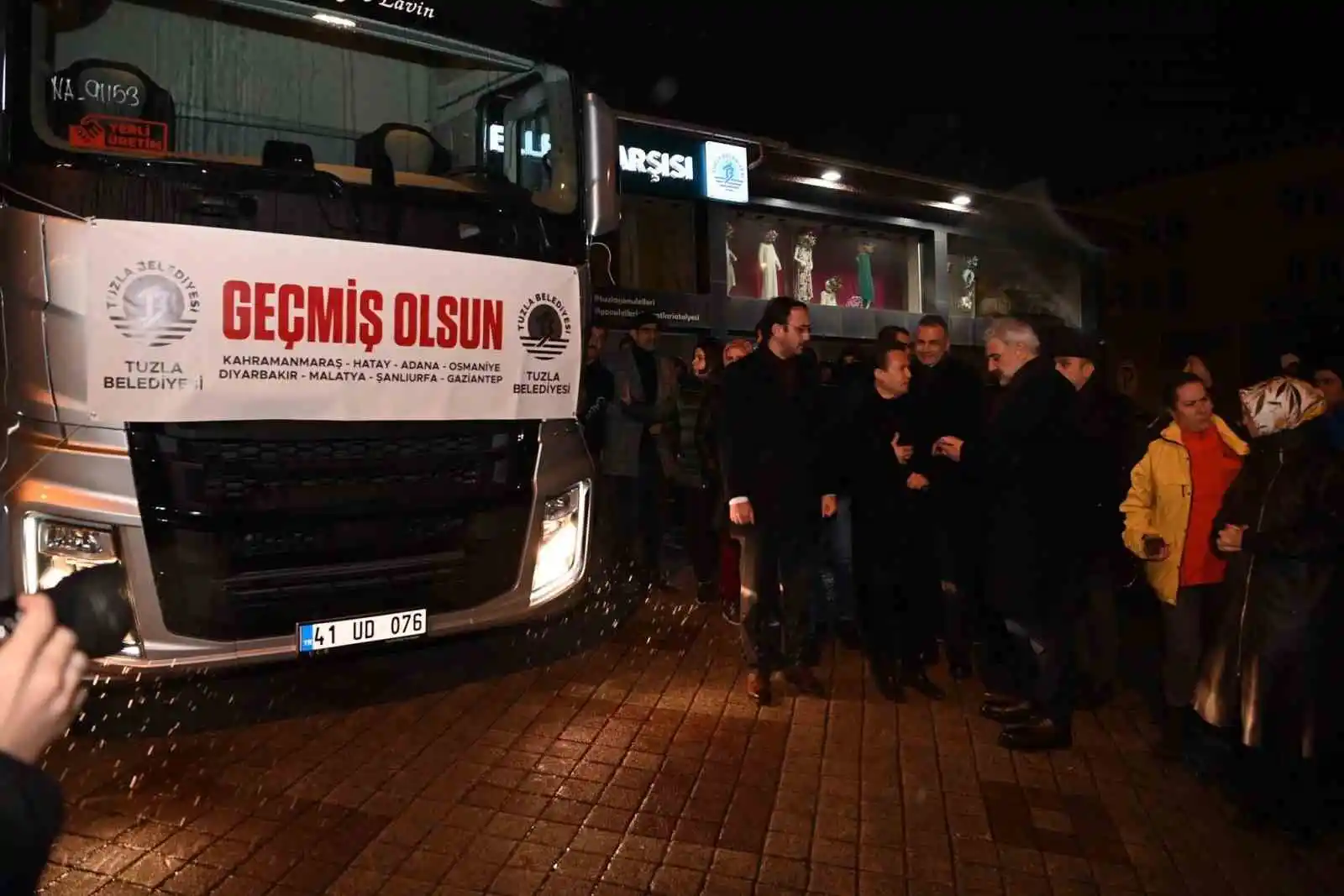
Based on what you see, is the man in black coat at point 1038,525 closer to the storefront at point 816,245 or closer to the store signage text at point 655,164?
the storefront at point 816,245

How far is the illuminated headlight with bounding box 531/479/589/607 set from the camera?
474 centimetres

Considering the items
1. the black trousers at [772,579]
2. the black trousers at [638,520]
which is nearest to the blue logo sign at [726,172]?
the black trousers at [638,520]

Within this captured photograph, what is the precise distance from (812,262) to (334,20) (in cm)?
1478

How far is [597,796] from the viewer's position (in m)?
3.90

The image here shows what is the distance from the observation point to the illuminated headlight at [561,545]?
4742mm

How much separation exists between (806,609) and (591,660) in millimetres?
1320

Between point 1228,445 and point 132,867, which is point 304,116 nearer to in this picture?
point 132,867

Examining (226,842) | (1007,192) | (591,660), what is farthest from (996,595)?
(1007,192)

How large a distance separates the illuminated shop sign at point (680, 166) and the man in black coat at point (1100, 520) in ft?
33.1

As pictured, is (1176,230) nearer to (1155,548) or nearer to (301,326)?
(1155,548)

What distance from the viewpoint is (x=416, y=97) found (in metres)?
4.95

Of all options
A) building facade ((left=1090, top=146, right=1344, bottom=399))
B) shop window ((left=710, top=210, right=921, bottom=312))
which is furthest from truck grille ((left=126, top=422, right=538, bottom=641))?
building facade ((left=1090, top=146, right=1344, bottom=399))

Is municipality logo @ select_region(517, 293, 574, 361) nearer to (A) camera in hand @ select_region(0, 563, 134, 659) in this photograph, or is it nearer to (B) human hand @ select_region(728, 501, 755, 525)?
(B) human hand @ select_region(728, 501, 755, 525)

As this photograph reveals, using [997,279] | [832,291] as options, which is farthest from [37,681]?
[997,279]
